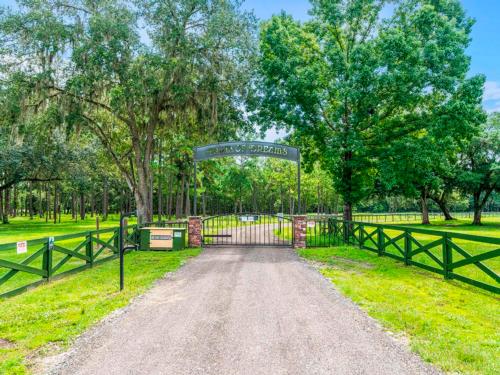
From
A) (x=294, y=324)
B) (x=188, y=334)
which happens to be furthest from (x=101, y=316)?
(x=294, y=324)

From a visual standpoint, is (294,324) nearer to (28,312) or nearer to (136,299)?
(136,299)

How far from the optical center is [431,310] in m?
5.64

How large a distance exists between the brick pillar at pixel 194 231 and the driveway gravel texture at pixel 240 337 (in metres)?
5.90

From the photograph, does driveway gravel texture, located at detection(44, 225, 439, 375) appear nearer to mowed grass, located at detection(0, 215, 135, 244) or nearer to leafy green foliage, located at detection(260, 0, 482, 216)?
leafy green foliage, located at detection(260, 0, 482, 216)

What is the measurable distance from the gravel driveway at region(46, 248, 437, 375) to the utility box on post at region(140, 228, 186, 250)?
546cm

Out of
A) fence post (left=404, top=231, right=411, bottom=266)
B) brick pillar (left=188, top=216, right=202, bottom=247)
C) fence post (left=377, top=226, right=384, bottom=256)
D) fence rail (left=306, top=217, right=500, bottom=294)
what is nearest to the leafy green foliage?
fence rail (left=306, top=217, right=500, bottom=294)

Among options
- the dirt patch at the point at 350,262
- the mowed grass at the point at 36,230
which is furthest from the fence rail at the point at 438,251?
the mowed grass at the point at 36,230

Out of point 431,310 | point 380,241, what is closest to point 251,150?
point 380,241

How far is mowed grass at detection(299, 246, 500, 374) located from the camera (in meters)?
3.92

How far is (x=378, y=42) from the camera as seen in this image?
1440 centimetres

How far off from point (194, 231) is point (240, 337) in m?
9.11

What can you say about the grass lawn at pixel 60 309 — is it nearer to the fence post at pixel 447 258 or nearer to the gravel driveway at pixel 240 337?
the gravel driveway at pixel 240 337

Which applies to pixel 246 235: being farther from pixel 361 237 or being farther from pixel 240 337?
pixel 240 337

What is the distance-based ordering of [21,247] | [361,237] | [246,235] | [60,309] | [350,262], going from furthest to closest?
[246,235] → [361,237] → [350,262] → [21,247] → [60,309]
